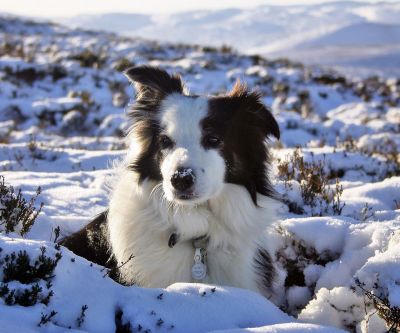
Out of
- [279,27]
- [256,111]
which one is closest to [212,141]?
[256,111]

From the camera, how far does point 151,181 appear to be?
3.59 metres

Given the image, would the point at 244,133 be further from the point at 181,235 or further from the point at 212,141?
the point at 181,235

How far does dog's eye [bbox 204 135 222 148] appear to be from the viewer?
11.2 ft

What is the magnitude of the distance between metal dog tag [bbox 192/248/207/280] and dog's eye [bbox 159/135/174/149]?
74 cm

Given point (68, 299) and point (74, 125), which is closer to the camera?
point (68, 299)

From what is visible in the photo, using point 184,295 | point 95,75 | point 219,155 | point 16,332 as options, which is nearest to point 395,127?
point 95,75

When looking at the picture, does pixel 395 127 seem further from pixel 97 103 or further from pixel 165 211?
pixel 165 211

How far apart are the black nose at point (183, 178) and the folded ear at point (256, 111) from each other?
879mm

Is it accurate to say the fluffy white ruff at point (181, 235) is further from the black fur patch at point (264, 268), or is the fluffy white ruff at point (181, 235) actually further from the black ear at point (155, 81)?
the black ear at point (155, 81)

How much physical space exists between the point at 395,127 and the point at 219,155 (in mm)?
9810

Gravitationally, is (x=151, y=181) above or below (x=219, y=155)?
below

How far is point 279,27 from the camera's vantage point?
101250mm

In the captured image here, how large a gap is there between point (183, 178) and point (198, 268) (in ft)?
2.29

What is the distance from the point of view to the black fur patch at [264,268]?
3643mm
